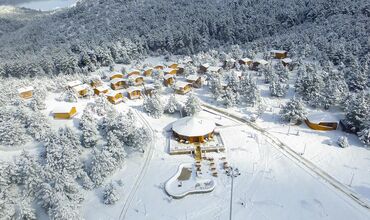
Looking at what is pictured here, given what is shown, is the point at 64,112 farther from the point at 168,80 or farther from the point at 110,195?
the point at 168,80

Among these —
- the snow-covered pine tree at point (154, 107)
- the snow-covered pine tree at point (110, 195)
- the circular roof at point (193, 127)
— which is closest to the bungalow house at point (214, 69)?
the snow-covered pine tree at point (154, 107)

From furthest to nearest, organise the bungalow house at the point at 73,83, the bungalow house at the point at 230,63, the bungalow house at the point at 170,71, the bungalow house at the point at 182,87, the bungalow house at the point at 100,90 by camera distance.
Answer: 1. the bungalow house at the point at 230,63
2. the bungalow house at the point at 170,71
3. the bungalow house at the point at 182,87
4. the bungalow house at the point at 73,83
5. the bungalow house at the point at 100,90

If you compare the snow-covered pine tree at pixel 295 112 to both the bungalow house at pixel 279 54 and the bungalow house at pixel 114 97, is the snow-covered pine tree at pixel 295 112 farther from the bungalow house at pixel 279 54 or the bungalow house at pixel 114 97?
the bungalow house at pixel 114 97

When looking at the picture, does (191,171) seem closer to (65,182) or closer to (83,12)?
(65,182)

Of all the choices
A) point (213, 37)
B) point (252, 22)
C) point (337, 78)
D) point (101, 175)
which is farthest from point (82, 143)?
point (252, 22)

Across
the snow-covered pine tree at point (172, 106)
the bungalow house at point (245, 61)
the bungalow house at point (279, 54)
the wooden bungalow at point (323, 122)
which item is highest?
the bungalow house at point (279, 54)

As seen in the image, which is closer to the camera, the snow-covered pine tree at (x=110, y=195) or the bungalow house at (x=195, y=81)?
the snow-covered pine tree at (x=110, y=195)
